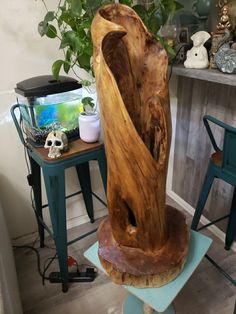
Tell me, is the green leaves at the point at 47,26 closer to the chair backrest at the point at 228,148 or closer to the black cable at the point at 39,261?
the chair backrest at the point at 228,148

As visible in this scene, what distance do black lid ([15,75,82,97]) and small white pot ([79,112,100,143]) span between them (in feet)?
0.51

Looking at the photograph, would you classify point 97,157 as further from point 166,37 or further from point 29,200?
point 166,37

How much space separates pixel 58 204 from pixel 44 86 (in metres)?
0.56

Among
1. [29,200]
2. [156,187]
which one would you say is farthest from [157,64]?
[29,200]

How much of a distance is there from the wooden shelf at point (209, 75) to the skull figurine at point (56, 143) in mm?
708

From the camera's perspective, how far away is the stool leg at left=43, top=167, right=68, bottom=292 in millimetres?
1197

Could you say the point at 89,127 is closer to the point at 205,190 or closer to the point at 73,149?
the point at 73,149

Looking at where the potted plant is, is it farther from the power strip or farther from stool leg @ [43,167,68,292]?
the power strip

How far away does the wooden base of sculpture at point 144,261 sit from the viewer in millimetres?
831

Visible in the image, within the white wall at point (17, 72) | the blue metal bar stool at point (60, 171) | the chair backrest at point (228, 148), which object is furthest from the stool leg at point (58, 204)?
the chair backrest at point (228, 148)

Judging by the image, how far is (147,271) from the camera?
0.83 m

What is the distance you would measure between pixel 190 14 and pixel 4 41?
107 centimetres

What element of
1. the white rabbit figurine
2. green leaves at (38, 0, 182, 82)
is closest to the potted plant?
green leaves at (38, 0, 182, 82)

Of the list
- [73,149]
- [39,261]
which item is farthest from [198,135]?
[39,261]
